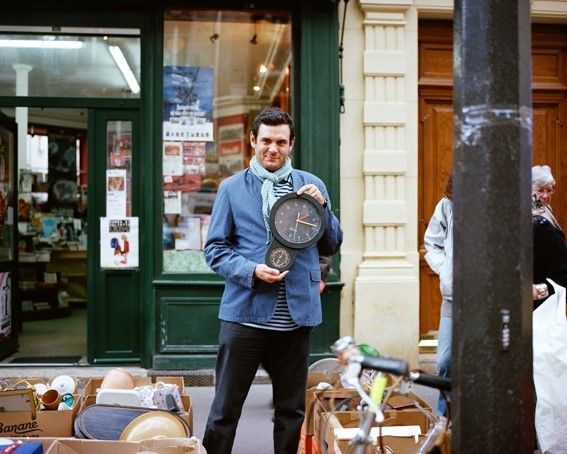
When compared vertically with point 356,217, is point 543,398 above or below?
below

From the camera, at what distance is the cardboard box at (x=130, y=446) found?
3.17 m

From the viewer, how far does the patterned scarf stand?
3420 millimetres

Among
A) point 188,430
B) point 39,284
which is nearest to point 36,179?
point 39,284

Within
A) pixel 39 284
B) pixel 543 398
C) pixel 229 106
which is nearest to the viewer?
pixel 543 398

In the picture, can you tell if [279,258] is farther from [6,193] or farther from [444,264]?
[6,193]

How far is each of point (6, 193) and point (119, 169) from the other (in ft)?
4.30

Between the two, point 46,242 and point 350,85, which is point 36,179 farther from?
point 350,85

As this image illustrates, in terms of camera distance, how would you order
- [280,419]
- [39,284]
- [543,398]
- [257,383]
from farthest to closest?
[39,284] → [257,383] → [543,398] → [280,419]

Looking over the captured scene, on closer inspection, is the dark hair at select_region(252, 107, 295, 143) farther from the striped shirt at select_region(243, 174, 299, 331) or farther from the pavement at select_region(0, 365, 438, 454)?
the pavement at select_region(0, 365, 438, 454)

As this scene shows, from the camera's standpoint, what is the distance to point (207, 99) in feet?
22.3

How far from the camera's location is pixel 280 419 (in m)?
3.55

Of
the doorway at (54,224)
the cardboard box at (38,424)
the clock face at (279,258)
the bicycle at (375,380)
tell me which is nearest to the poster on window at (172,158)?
the cardboard box at (38,424)

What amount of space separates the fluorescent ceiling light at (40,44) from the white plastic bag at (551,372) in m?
5.11

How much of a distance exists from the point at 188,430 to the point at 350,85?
4043 millimetres
